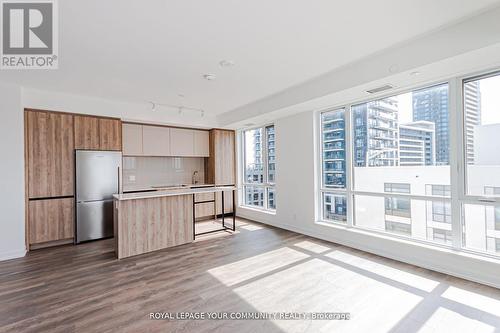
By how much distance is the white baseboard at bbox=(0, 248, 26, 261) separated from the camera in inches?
146

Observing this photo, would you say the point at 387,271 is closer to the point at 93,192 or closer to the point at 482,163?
the point at 482,163

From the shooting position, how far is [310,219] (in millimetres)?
4812

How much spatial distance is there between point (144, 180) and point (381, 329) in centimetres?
544

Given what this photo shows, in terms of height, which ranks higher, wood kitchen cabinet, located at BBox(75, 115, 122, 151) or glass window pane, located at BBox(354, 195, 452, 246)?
wood kitchen cabinet, located at BBox(75, 115, 122, 151)

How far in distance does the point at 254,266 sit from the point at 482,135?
334 cm

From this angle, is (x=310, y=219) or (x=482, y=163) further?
(x=310, y=219)

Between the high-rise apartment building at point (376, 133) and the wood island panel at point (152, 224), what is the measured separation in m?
3.24

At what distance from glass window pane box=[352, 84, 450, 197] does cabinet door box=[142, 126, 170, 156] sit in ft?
13.9

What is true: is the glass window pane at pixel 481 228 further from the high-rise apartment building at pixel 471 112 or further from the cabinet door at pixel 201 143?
the cabinet door at pixel 201 143

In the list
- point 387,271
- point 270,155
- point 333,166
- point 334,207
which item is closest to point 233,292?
point 387,271

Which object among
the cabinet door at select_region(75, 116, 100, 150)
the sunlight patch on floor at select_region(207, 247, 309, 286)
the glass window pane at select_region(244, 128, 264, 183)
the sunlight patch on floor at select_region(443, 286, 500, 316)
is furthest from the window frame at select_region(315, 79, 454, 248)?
the cabinet door at select_region(75, 116, 100, 150)

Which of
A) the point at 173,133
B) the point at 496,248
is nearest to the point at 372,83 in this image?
the point at 496,248

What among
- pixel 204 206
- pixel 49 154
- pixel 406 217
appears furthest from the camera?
pixel 204 206

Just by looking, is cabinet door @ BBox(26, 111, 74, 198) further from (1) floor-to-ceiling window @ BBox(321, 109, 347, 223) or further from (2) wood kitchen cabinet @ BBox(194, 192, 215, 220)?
(1) floor-to-ceiling window @ BBox(321, 109, 347, 223)
